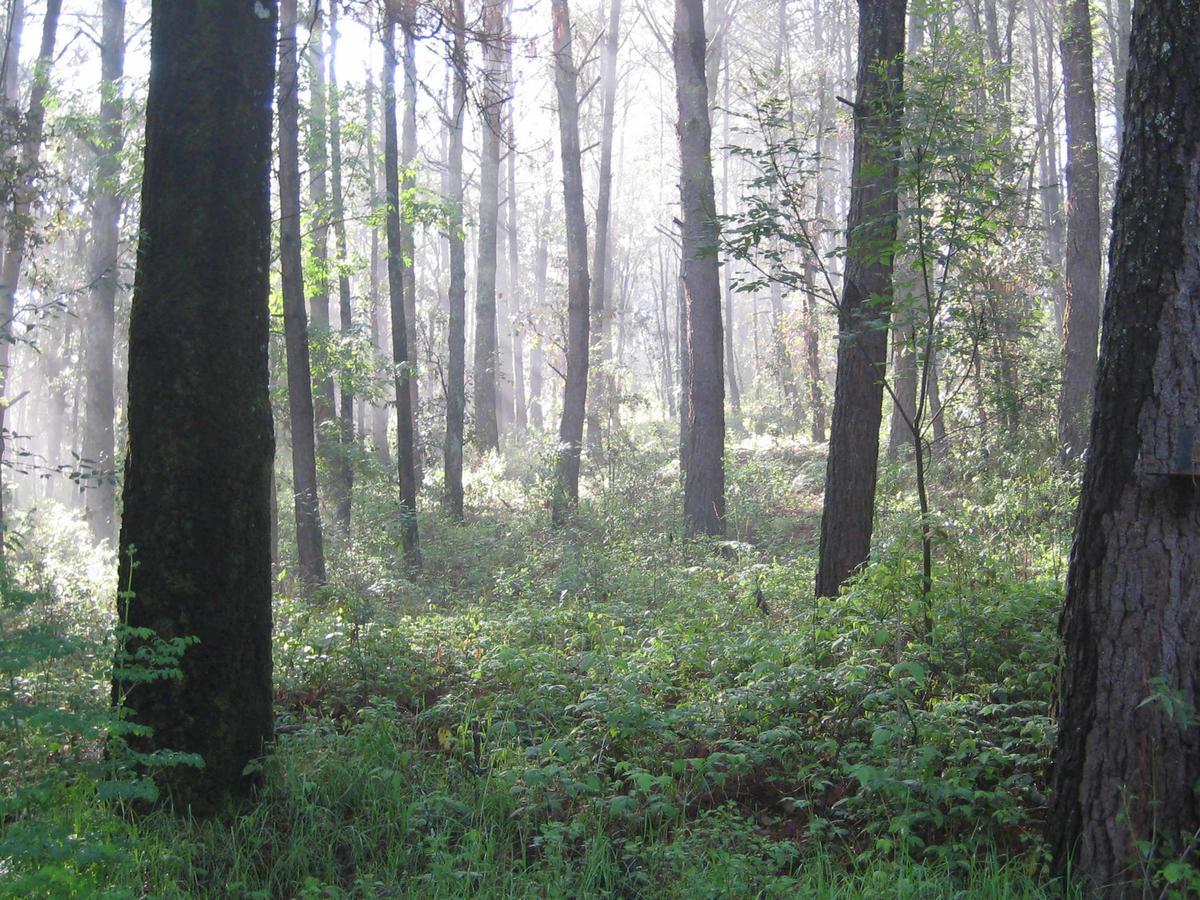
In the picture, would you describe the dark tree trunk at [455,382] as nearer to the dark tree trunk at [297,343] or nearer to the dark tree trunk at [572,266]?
the dark tree trunk at [572,266]

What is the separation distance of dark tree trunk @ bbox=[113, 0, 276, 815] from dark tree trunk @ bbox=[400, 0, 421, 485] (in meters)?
2.81

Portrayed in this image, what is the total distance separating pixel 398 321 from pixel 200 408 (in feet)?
32.7

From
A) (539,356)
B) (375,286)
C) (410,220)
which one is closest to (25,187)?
(410,220)

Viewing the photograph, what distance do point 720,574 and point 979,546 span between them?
2.63 meters

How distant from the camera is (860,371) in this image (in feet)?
24.9

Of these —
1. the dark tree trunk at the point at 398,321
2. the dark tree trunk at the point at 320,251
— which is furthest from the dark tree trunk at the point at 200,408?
the dark tree trunk at the point at 398,321

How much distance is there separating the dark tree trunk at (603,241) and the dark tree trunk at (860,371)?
13866 mm

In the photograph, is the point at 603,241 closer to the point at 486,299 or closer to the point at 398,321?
the point at 486,299

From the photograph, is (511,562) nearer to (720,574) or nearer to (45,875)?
(720,574)

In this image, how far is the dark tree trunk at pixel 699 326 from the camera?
13.6m

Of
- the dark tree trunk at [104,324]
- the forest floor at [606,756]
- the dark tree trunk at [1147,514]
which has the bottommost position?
the forest floor at [606,756]

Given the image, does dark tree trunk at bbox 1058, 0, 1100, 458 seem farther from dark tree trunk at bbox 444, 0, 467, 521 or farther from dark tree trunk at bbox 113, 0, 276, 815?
dark tree trunk at bbox 113, 0, 276, 815

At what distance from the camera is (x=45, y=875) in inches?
104

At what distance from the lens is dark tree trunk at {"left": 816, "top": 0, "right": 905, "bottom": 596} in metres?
7.37
